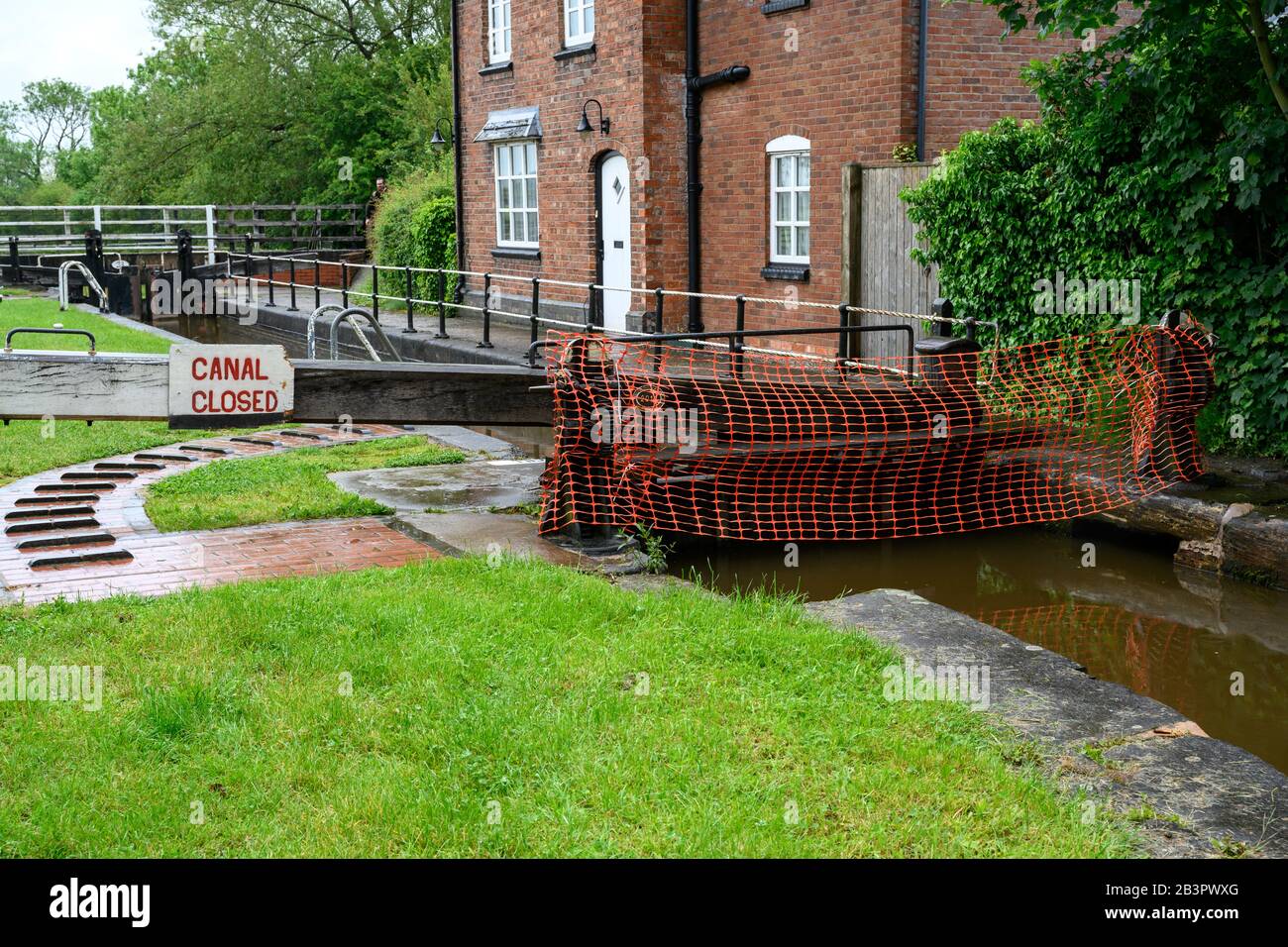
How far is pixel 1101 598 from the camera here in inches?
316

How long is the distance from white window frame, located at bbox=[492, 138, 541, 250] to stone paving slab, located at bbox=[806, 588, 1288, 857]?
15336mm

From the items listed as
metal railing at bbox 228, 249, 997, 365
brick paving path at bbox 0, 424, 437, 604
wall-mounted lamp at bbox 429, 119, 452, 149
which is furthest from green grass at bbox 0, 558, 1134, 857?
wall-mounted lamp at bbox 429, 119, 452, 149

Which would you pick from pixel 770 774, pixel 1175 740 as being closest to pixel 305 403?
pixel 770 774

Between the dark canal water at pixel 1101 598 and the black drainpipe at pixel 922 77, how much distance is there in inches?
237

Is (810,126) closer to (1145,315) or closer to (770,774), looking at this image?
(1145,315)

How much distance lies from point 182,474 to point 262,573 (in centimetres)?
308

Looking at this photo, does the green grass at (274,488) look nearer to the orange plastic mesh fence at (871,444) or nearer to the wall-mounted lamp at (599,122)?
the orange plastic mesh fence at (871,444)

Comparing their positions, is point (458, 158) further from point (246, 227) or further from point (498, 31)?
point (246, 227)

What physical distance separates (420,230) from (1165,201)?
16624 millimetres

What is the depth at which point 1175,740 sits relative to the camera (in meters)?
4.67

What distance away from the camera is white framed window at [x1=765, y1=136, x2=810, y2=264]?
15.5 metres

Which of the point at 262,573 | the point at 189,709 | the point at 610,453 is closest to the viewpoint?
the point at 189,709

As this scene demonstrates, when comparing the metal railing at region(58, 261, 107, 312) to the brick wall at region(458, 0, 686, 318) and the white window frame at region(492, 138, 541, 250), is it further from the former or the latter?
the white window frame at region(492, 138, 541, 250)

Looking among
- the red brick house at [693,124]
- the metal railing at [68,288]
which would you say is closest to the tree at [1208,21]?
the red brick house at [693,124]
